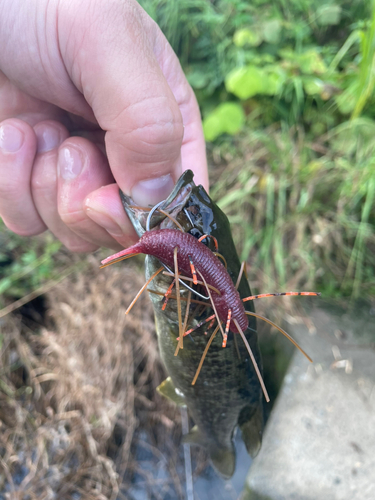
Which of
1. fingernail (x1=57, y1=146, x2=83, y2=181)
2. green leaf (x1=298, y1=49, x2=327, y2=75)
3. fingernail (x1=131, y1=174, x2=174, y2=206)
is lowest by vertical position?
green leaf (x1=298, y1=49, x2=327, y2=75)

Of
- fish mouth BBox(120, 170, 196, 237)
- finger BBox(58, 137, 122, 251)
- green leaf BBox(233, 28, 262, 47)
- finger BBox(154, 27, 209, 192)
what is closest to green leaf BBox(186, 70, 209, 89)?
green leaf BBox(233, 28, 262, 47)

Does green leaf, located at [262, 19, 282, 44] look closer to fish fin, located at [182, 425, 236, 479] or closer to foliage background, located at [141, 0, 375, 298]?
foliage background, located at [141, 0, 375, 298]

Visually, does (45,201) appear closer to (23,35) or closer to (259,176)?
(23,35)

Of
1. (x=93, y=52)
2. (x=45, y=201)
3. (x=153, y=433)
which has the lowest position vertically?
(x=153, y=433)

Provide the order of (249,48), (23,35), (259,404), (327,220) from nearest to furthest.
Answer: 1. (23,35)
2. (259,404)
3. (327,220)
4. (249,48)

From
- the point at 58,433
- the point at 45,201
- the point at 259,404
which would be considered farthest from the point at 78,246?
the point at 58,433

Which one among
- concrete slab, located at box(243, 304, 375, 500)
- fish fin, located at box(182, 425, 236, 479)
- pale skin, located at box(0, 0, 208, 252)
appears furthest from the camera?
concrete slab, located at box(243, 304, 375, 500)

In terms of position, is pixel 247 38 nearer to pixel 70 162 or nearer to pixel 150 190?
pixel 70 162

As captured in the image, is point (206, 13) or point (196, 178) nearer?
point (196, 178)
